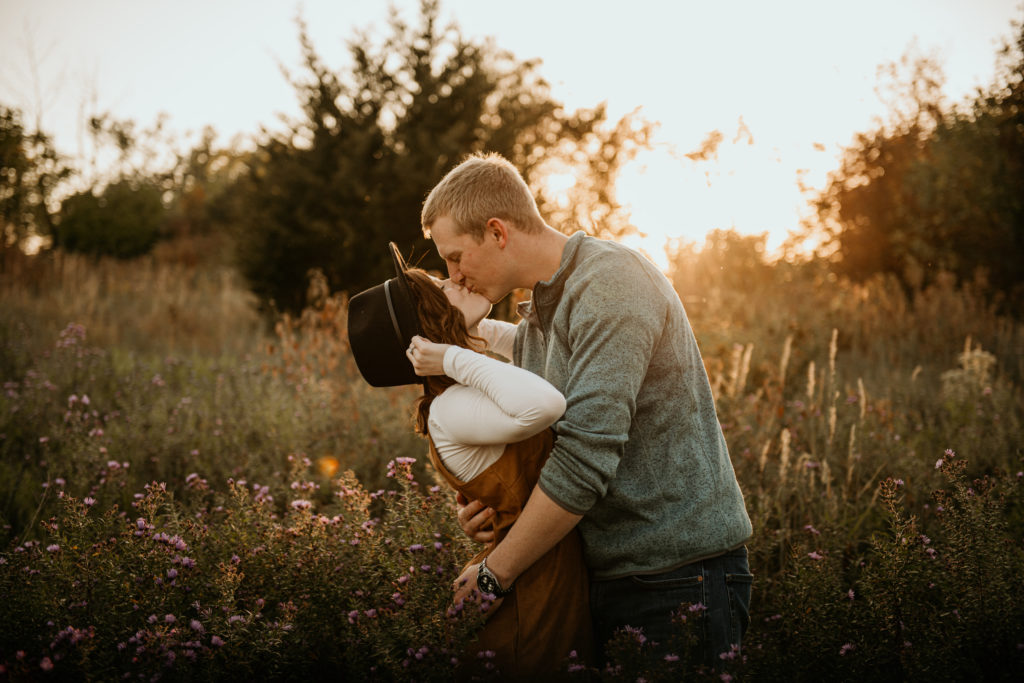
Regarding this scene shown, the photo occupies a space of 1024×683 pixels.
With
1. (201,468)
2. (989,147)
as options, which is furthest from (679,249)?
(201,468)

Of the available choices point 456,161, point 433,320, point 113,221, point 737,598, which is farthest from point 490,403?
point 113,221

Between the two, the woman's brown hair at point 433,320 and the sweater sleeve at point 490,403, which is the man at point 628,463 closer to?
the sweater sleeve at point 490,403

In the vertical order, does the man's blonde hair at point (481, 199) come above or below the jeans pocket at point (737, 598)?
above

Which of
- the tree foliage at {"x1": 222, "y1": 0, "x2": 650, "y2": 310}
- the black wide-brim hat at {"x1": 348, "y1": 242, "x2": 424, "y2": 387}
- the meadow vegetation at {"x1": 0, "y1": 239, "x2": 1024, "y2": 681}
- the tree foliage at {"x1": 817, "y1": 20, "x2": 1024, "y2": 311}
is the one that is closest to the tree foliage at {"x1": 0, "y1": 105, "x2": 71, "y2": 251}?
the tree foliage at {"x1": 222, "y1": 0, "x2": 650, "y2": 310}

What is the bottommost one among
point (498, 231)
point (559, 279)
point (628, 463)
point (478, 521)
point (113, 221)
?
point (478, 521)

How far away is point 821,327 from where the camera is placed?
8414 mm

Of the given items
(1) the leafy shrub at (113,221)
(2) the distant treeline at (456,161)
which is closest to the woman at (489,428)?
(2) the distant treeline at (456,161)

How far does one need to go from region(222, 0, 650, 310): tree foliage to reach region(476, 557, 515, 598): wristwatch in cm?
813

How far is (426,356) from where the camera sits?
1981mm

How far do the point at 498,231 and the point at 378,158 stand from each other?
9.37 meters

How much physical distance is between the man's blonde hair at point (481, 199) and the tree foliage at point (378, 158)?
24.9 ft

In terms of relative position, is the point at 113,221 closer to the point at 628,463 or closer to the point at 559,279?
the point at 559,279

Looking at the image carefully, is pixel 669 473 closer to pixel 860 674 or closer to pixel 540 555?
pixel 540 555

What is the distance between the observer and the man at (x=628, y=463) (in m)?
1.82
